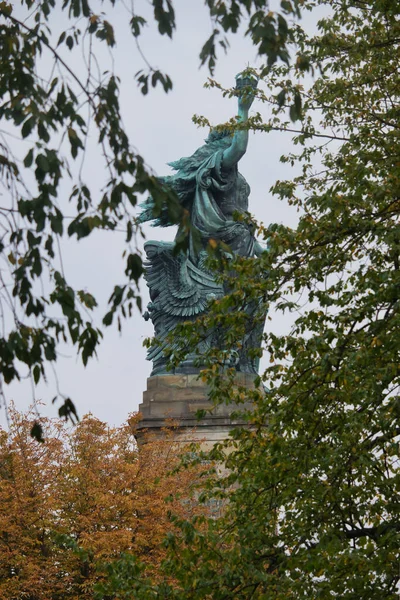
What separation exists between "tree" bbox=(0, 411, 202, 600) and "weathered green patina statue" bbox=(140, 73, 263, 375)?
3010 millimetres

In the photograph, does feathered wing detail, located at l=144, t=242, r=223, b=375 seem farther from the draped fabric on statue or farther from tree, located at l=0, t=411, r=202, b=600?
tree, located at l=0, t=411, r=202, b=600

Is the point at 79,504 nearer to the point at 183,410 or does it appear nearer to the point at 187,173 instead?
the point at 183,410

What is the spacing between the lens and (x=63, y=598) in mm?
23812

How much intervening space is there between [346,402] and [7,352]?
5.84 metres

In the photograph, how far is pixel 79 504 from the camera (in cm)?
2491

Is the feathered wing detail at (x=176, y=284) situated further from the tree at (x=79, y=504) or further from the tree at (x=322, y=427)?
the tree at (x=322, y=427)

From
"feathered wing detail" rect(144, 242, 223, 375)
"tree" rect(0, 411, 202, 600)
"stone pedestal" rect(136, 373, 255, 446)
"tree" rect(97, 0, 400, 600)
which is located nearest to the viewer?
"tree" rect(97, 0, 400, 600)

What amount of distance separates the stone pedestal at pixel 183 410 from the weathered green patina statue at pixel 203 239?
58 centimetres

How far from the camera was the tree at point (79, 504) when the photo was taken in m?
23.5

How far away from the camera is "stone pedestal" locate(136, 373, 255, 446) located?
27.1 meters

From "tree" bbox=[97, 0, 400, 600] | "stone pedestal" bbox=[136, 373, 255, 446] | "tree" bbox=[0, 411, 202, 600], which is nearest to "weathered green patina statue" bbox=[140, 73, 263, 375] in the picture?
"stone pedestal" bbox=[136, 373, 255, 446]

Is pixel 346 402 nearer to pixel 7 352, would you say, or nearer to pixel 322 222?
pixel 322 222

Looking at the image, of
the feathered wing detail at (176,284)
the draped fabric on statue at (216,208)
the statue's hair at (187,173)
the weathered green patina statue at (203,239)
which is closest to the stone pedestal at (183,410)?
the weathered green patina statue at (203,239)

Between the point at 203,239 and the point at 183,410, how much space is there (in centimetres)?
399
